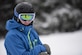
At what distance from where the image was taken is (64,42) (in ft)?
15.7

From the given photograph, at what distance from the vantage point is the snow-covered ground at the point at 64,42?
4.65 metres

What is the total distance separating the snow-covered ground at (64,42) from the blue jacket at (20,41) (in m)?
2.50

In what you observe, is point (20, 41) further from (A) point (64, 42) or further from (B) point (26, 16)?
(A) point (64, 42)

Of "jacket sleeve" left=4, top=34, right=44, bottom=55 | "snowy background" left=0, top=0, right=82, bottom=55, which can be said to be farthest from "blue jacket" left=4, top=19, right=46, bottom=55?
"snowy background" left=0, top=0, right=82, bottom=55

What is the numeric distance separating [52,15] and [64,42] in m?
0.48

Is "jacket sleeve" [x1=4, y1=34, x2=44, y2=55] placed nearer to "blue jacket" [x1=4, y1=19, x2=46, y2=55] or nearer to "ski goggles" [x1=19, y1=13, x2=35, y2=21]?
"blue jacket" [x1=4, y1=19, x2=46, y2=55]

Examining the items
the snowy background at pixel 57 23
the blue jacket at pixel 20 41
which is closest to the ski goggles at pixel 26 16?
the blue jacket at pixel 20 41

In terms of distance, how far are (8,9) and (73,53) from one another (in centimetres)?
125

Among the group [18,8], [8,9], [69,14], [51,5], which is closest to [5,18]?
[8,9]

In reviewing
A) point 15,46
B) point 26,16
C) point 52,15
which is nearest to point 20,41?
point 15,46

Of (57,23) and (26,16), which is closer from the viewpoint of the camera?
(26,16)

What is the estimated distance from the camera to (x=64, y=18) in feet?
15.8

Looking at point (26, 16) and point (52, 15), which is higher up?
point (26, 16)

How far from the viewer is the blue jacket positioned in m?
1.99
